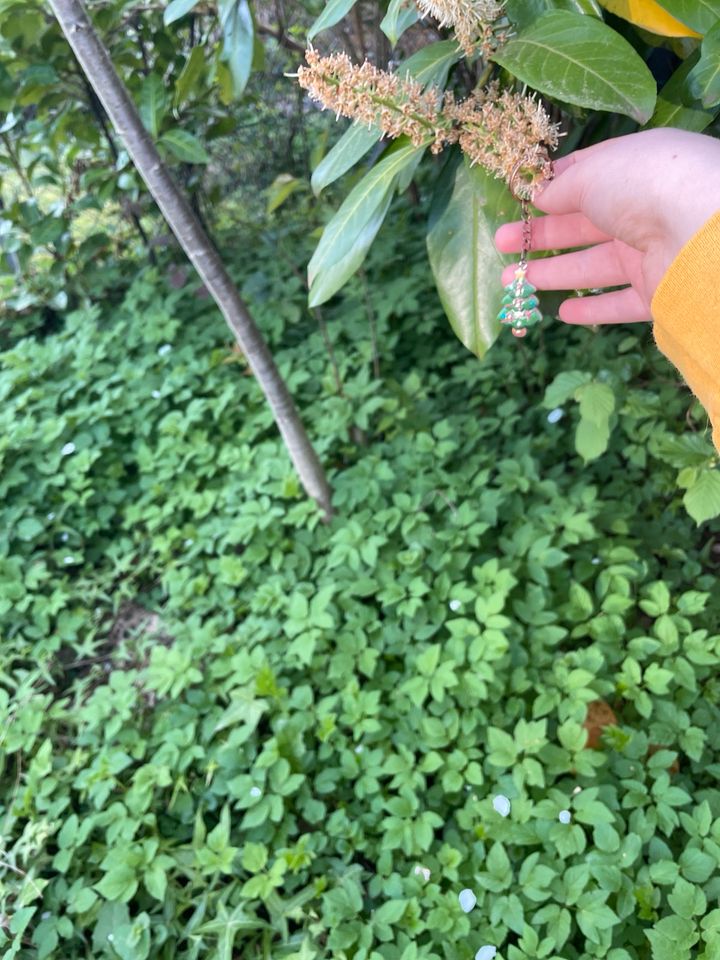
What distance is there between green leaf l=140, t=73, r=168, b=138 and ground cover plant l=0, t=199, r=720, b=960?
2.51ft

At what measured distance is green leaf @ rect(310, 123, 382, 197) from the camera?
0.82 meters

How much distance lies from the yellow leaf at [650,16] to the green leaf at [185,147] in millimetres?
1154

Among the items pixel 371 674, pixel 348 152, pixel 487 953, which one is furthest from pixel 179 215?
pixel 487 953

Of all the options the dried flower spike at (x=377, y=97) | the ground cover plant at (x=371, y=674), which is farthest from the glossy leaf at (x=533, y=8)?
the ground cover plant at (x=371, y=674)

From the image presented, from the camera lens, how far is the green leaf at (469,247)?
0.90 m

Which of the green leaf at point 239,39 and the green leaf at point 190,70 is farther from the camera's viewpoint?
the green leaf at point 190,70

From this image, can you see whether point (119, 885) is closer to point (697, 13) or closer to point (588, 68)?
point (588, 68)

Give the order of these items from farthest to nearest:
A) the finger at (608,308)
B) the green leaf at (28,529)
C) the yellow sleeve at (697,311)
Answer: the green leaf at (28,529) → the finger at (608,308) → the yellow sleeve at (697,311)

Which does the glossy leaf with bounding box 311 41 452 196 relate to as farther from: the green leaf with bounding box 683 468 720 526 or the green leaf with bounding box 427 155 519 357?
the green leaf with bounding box 683 468 720 526

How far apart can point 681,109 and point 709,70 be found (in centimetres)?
11

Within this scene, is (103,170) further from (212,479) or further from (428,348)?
(428,348)

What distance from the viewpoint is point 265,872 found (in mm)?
1248

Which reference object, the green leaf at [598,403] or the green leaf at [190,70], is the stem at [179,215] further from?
the green leaf at [598,403]

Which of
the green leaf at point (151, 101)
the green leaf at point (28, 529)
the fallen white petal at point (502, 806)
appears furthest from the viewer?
the green leaf at point (28, 529)
